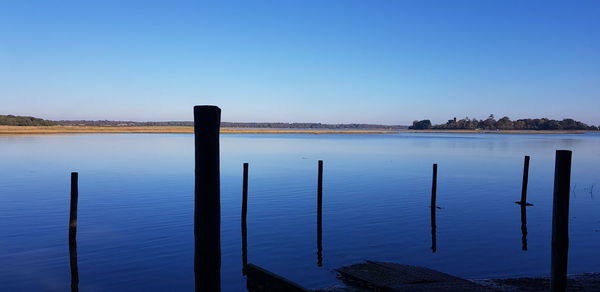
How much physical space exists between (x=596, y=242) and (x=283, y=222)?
38.4ft

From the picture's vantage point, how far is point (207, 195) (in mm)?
4984

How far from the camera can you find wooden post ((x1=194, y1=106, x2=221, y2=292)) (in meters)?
4.80

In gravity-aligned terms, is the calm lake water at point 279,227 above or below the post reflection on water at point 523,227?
above

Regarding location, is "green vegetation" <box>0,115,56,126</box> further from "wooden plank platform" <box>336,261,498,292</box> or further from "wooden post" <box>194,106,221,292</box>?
"wooden post" <box>194,106,221,292</box>

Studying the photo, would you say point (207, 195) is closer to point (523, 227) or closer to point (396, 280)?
point (396, 280)

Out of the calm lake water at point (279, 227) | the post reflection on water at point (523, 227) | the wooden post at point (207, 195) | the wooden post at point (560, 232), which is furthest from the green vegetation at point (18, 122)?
the wooden post at point (560, 232)

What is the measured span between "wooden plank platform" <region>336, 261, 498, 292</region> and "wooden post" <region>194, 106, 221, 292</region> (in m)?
4.96

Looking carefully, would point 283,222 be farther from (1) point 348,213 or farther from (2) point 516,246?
(2) point 516,246

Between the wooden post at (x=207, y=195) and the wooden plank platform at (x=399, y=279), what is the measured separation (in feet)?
16.3

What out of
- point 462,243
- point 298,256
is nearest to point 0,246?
point 298,256

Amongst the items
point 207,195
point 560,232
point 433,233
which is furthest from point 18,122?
point 560,232

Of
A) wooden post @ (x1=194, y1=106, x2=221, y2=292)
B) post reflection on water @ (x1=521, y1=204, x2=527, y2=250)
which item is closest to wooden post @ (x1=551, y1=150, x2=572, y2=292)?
wooden post @ (x1=194, y1=106, x2=221, y2=292)

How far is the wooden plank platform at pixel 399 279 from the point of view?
950 centimetres

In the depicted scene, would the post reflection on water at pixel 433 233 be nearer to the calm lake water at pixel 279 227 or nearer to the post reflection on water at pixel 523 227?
the calm lake water at pixel 279 227
